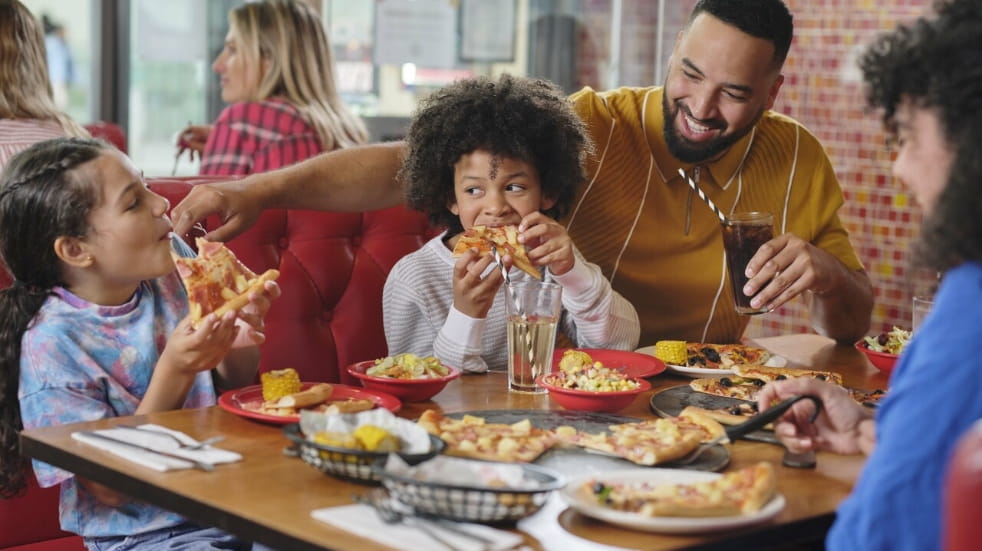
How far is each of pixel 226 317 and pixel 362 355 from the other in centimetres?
99

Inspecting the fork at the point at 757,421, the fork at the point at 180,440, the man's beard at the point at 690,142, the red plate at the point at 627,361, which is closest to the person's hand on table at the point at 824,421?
the fork at the point at 757,421

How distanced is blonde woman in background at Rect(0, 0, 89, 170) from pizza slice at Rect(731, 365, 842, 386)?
91.5 inches

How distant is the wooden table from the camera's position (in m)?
1.46

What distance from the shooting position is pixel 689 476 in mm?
1658

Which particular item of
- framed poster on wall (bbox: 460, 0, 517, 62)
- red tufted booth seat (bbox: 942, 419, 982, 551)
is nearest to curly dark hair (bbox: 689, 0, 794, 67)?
red tufted booth seat (bbox: 942, 419, 982, 551)

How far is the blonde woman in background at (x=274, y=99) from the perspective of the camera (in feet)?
15.0

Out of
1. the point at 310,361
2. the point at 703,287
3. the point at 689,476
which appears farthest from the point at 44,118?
the point at 689,476

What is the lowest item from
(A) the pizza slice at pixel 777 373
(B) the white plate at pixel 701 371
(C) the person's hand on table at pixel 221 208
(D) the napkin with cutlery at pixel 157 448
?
(B) the white plate at pixel 701 371

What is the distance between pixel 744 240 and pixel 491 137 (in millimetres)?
596

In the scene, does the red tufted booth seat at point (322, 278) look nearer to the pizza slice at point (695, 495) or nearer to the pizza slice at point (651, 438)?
the pizza slice at point (651, 438)

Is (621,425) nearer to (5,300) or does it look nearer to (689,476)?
(689,476)

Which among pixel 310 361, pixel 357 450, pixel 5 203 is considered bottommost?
pixel 310 361

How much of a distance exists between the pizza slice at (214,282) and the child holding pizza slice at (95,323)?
2cm

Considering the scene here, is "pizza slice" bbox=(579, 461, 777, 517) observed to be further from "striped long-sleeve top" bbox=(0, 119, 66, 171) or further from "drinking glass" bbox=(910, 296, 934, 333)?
"striped long-sleeve top" bbox=(0, 119, 66, 171)
